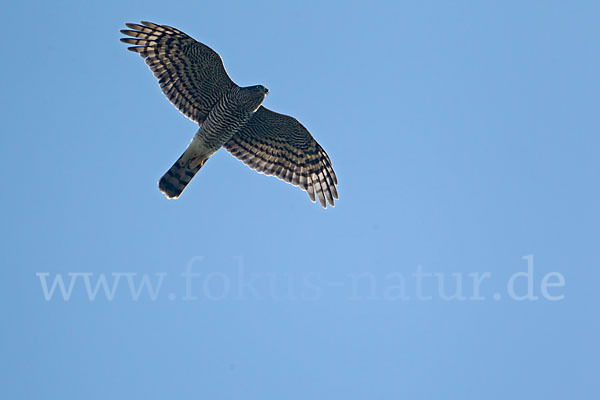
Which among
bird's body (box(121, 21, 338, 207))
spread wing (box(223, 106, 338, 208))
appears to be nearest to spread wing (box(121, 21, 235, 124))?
bird's body (box(121, 21, 338, 207))

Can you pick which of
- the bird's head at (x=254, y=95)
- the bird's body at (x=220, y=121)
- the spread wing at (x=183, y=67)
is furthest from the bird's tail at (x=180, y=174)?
the bird's head at (x=254, y=95)

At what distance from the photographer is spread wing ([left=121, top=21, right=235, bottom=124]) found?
17.4 m

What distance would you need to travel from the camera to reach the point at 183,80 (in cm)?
1783

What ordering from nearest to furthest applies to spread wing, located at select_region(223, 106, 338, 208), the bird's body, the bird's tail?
the bird's body < the bird's tail < spread wing, located at select_region(223, 106, 338, 208)

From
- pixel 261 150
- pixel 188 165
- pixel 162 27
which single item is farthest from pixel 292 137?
pixel 162 27

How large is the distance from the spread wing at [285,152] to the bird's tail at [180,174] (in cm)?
82

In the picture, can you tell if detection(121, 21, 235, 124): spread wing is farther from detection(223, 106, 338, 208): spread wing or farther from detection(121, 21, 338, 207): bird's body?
detection(223, 106, 338, 208): spread wing

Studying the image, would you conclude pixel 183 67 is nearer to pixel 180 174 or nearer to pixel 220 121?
pixel 220 121

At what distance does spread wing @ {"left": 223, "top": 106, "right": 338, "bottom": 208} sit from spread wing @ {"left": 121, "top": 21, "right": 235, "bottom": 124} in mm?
942

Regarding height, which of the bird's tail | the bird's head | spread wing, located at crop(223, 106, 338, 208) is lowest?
the bird's tail

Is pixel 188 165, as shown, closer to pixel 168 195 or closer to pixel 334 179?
pixel 168 195

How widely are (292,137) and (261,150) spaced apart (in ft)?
2.09

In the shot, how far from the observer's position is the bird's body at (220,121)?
1747 cm

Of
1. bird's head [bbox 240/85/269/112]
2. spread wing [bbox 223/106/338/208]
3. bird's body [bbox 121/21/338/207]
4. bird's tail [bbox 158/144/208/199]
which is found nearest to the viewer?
bird's head [bbox 240/85/269/112]
